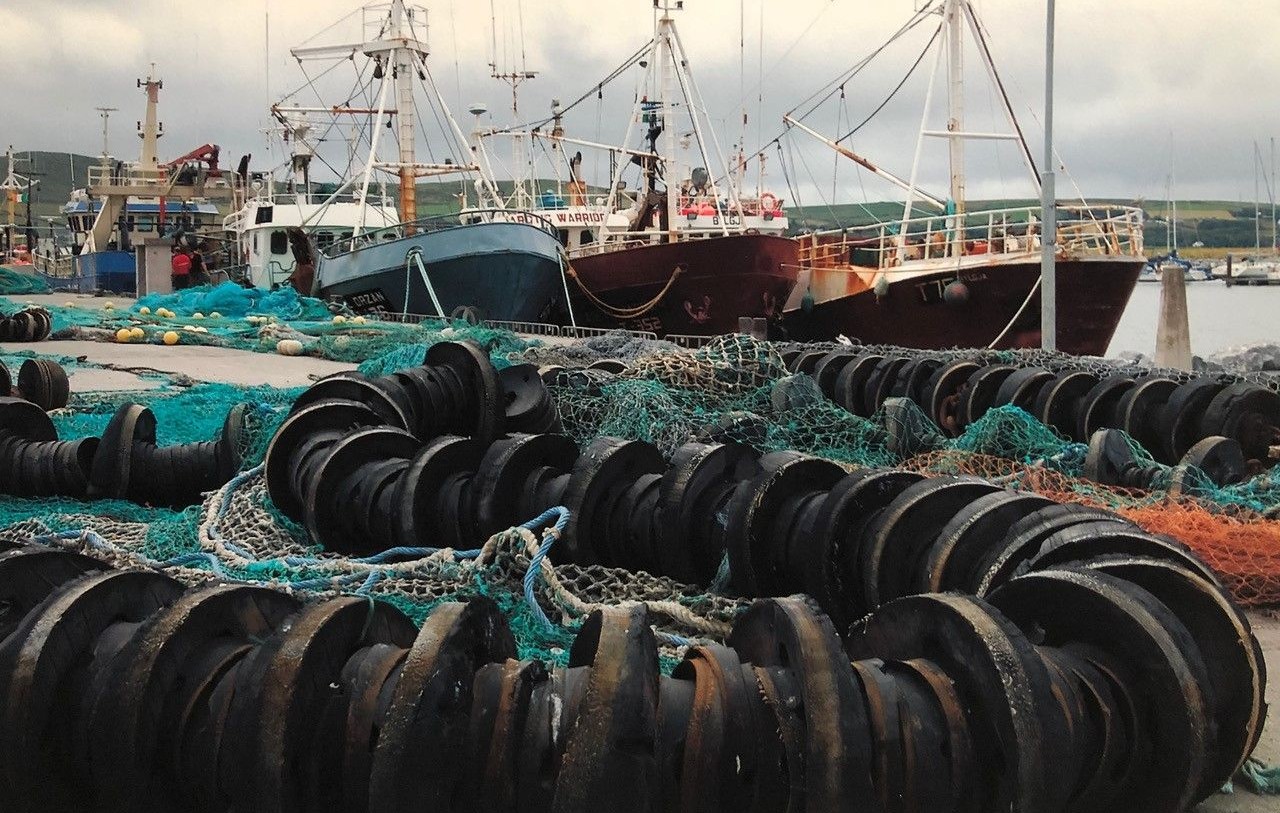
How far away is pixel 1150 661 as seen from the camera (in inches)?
85.4

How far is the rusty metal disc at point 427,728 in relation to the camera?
195cm

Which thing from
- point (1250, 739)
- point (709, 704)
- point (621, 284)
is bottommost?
point (1250, 739)

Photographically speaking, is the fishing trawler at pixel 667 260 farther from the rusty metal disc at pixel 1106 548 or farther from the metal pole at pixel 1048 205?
the rusty metal disc at pixel 1106 548

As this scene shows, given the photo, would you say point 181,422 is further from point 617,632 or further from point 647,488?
point 617,632

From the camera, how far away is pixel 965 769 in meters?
2.02

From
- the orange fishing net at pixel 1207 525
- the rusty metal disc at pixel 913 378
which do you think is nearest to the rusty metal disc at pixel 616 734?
the orange fishing net at pixel 1207 525

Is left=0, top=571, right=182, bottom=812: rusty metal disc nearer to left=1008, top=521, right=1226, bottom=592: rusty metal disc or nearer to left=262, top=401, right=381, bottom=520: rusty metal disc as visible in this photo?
left=262, top=401, right=381, bottom=520: rusty metal disc

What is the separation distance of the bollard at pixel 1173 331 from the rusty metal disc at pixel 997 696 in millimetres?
10670

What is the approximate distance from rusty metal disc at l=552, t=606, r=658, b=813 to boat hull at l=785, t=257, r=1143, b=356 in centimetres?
1591

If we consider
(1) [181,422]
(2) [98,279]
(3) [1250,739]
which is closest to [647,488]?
(3) [1250,739]

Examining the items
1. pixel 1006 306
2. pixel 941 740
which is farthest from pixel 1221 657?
pixel 1006 306

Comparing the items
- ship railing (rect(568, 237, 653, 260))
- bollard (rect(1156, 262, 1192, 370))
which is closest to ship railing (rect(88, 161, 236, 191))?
ship railing (rect(568, 237, 653, 260))

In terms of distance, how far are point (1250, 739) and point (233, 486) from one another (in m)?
3.74

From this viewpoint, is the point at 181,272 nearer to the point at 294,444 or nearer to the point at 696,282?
the point at 696,282
